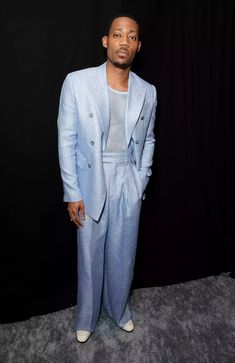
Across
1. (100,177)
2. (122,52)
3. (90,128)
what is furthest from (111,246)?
(122,52)

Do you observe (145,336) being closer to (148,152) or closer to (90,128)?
(148,152)

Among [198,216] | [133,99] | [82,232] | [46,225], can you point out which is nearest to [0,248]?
[46,225]

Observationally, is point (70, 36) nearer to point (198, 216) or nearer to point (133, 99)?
point (133, 99)

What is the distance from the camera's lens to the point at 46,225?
7.20ft

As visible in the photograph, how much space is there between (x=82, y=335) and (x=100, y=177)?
1165mm

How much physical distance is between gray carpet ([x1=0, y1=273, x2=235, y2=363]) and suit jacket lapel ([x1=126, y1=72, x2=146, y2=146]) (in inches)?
56.1

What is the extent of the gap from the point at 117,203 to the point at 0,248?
0.92 m

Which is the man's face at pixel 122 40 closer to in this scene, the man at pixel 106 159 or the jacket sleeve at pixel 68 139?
the man at pixel 106 159

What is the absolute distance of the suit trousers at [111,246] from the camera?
1827 millimetres

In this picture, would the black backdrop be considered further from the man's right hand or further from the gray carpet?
the man's right hand

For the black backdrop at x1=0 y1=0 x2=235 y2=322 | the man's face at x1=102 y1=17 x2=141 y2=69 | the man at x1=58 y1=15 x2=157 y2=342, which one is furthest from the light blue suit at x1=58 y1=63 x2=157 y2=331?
the black backdrop at x1=0 y1=0 x2=235 y2=322

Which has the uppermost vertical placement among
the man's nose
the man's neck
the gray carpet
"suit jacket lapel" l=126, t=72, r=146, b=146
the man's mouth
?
the man's nose

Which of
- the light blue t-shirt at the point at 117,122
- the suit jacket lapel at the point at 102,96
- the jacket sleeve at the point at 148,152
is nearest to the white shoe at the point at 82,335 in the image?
the jacket sleeve at the point at 148,152

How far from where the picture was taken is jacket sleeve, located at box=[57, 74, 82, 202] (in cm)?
165
